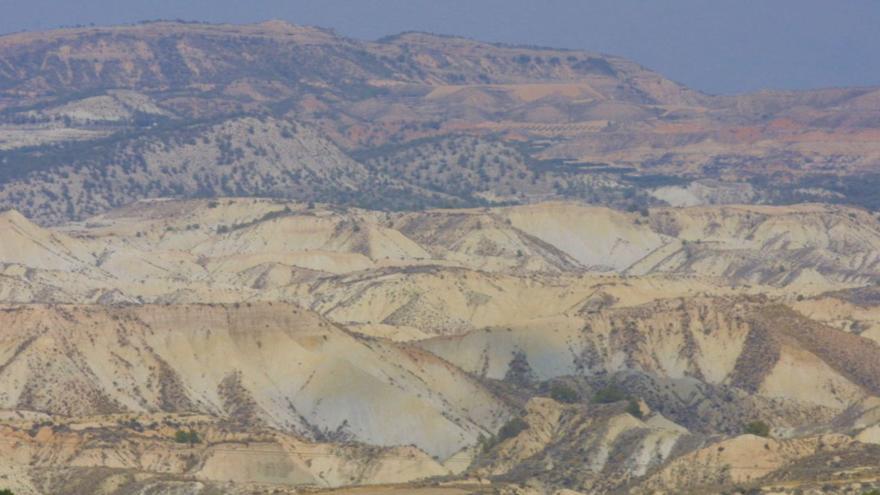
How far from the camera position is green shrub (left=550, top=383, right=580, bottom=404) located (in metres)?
166

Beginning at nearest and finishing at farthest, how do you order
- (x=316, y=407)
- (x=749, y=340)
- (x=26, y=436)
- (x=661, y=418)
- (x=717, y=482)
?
(x=717, y=482) → (x=26, y=436) → (x=661, y=418) → (x=316, y=407) → (x=749, y=340)

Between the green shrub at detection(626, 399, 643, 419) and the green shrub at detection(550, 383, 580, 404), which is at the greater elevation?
the green shrub at detection(626, 399, 643, 419)

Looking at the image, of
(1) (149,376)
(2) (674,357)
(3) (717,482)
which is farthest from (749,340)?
(3) (717,482)

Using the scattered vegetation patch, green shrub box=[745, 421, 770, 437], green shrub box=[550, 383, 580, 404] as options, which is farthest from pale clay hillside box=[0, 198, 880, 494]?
green shrub box=[745, 421, 770, 437]

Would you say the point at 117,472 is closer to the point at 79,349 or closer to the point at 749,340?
the point at 79,349

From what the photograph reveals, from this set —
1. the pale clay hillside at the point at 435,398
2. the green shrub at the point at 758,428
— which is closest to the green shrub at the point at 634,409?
the pale clay hillside at the point at 435,398

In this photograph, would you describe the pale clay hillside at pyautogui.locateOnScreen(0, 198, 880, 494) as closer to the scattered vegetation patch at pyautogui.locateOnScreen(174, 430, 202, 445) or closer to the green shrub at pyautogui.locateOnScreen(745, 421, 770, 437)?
the scattered vegetation patch at pyautogui.locateOnScreen(174, 430, 202, 445)

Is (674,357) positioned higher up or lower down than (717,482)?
lower down

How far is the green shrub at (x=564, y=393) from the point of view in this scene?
16582 centimetres

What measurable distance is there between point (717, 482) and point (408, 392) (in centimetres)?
4254

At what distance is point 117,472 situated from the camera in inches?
4929

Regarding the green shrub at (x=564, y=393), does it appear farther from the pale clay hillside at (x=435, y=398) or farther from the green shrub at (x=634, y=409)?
the green shrub at (x=634, y=409)

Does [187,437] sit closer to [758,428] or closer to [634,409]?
[634,409]

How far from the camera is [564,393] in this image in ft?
550
